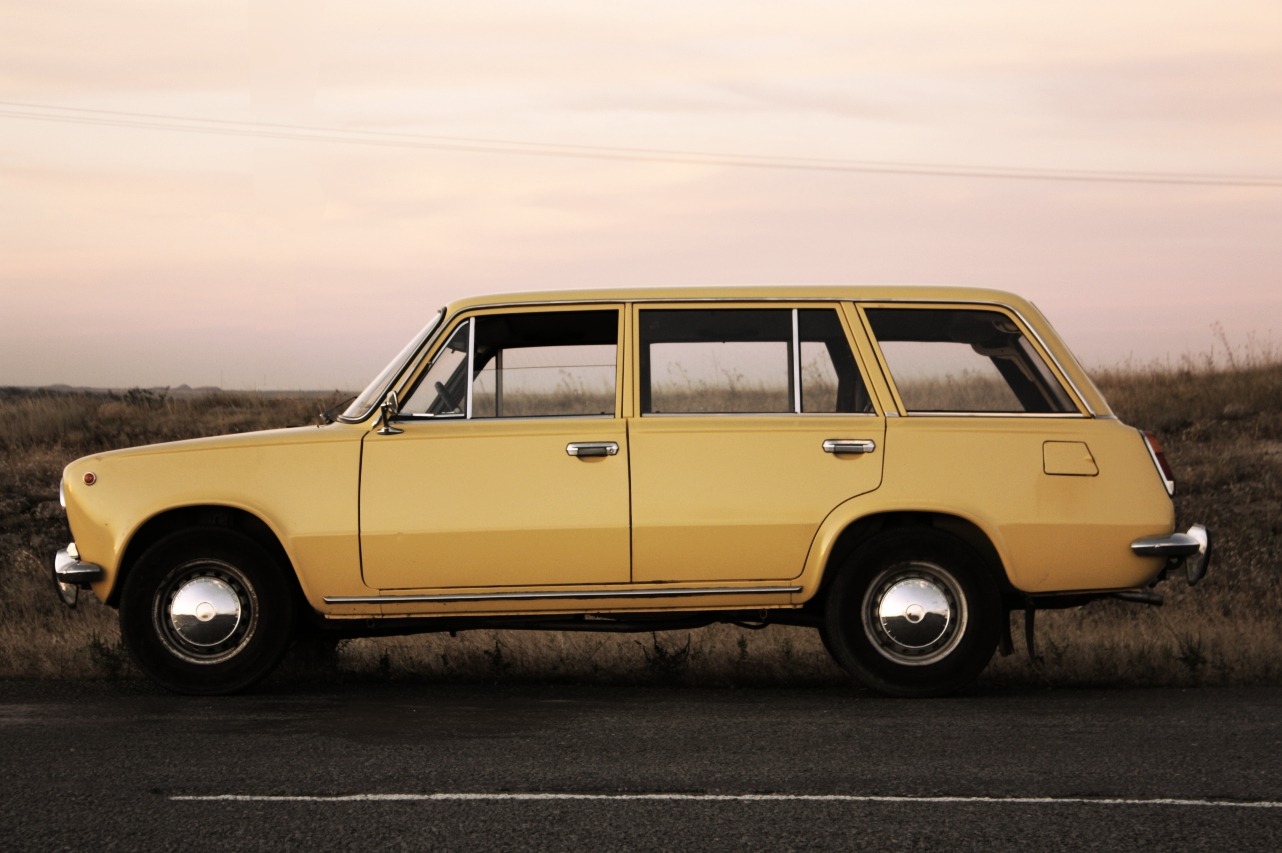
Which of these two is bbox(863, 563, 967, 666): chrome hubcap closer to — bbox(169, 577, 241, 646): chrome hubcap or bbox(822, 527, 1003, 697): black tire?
bbox(822, 527, 1003, 697): black tire

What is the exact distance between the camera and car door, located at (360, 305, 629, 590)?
7.58m

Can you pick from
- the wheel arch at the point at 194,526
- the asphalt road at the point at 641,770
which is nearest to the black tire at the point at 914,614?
the asphalt road at the point at 641,770

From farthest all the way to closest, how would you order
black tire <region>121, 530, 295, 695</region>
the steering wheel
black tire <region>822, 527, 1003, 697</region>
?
the steering wheel → black tire <region>121, 530, 295, 695</region> → black tire <region>822, 527, 1003, 697</region>

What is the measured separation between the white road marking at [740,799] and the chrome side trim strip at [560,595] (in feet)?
7.35

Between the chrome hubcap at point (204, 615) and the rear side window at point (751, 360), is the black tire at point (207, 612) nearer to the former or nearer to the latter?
the chrome hubcap at point (204, 615)

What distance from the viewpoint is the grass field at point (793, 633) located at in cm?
862

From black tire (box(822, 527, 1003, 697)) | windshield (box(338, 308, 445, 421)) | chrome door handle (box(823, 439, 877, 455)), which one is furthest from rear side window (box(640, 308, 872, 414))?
windshield (box(338, 308, 445, 421))

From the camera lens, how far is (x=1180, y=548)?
7613 millimetres

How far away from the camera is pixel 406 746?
6.34m

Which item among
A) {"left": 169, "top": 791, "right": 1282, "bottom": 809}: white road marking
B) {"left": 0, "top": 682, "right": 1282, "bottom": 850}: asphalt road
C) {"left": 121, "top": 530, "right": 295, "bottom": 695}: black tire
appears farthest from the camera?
{"left": 121, "top": 530, "right": 295, "bottom": 695}: black tire

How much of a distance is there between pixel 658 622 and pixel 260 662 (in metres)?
2.03

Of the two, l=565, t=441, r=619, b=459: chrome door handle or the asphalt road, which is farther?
l=565, t=441, r=619, b=459: chrome door handle

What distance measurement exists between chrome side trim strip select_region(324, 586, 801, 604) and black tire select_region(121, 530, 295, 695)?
352 mm

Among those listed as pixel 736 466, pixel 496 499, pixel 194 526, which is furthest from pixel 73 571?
pixel 736 466
